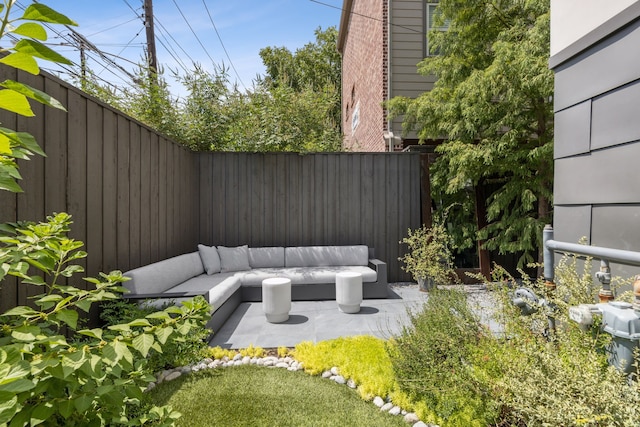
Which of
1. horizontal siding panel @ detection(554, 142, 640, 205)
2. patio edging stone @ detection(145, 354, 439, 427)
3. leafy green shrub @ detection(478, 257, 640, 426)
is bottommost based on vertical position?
patio edging stone @ detection(145, 354, 439, 427)

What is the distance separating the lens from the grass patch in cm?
214

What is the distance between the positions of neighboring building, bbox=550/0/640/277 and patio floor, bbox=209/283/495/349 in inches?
56.4

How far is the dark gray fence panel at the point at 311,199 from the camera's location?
6121mm

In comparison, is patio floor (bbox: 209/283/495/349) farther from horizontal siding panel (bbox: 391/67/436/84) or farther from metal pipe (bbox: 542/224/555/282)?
horizontal siding panel (bbox: 391/67/436/84)

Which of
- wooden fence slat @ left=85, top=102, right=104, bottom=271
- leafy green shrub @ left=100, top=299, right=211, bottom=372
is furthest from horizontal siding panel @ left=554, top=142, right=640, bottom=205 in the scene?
Answer: wooden fence slat @ left=85, top=102, right=104, bottom=271

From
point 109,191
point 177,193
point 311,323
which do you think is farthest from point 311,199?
point 109,191

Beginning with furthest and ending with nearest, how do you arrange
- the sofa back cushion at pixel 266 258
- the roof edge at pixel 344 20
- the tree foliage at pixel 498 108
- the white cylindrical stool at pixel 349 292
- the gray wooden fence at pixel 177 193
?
1. the roof edge at pixel 344 20
2. the sofa back cushion at pixel 266 258
3. the tree foliage at pixel 498 108
4. the white cylindrical stool at pixel 349 292
5. the gray wooden fence at pixel 177 193

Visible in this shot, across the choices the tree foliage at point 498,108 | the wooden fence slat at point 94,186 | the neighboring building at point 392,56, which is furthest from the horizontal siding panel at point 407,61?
the wooden fence slat at point 94,186

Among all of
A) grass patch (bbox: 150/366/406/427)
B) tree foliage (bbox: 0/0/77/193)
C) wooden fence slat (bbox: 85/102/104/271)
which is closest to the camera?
tree foliage (bbox: 0/0/77/193)

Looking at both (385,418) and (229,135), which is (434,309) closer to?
(385,418)

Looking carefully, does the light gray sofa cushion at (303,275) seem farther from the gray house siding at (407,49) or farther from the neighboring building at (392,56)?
the gray house siding at (407,49)

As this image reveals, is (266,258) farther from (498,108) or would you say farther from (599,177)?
(599,177)

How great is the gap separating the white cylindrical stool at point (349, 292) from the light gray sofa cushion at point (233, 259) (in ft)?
6.24

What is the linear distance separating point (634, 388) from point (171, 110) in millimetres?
6600
